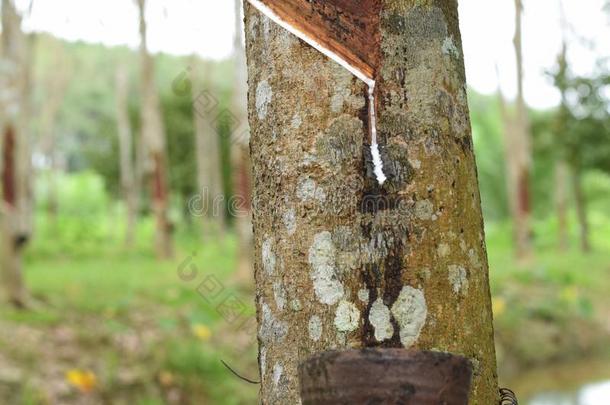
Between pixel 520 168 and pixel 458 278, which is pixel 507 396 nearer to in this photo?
pixel 458 278

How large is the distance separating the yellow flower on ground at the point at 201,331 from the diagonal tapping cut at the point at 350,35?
21.0 feet

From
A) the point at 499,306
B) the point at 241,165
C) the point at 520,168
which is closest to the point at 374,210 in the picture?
the point at 241,165

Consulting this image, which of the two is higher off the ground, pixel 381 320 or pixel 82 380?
pixel 381 320

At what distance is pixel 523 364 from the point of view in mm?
9930

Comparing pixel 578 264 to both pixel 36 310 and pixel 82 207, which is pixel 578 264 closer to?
pixel 36 310

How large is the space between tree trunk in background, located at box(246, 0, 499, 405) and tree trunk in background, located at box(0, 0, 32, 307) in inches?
235

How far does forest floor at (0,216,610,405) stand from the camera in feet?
19.8

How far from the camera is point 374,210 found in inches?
44.8

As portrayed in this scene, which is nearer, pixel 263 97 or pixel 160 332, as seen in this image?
pixel 263 97

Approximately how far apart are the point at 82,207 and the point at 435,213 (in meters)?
28.3

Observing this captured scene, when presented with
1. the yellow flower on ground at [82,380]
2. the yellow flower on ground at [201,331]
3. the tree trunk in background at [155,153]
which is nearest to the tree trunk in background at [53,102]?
the tree trunk in background at [155,153]

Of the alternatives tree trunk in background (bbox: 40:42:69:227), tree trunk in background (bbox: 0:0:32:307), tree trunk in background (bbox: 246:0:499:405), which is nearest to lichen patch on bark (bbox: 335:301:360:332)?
tree trunk in background (bbox: 246:0:499:405)

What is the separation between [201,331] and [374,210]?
256 inches

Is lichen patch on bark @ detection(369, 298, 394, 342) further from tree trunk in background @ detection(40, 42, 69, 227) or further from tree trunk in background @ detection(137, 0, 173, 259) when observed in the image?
tree trunk in background @ detection(40, 42, 69, 227)
